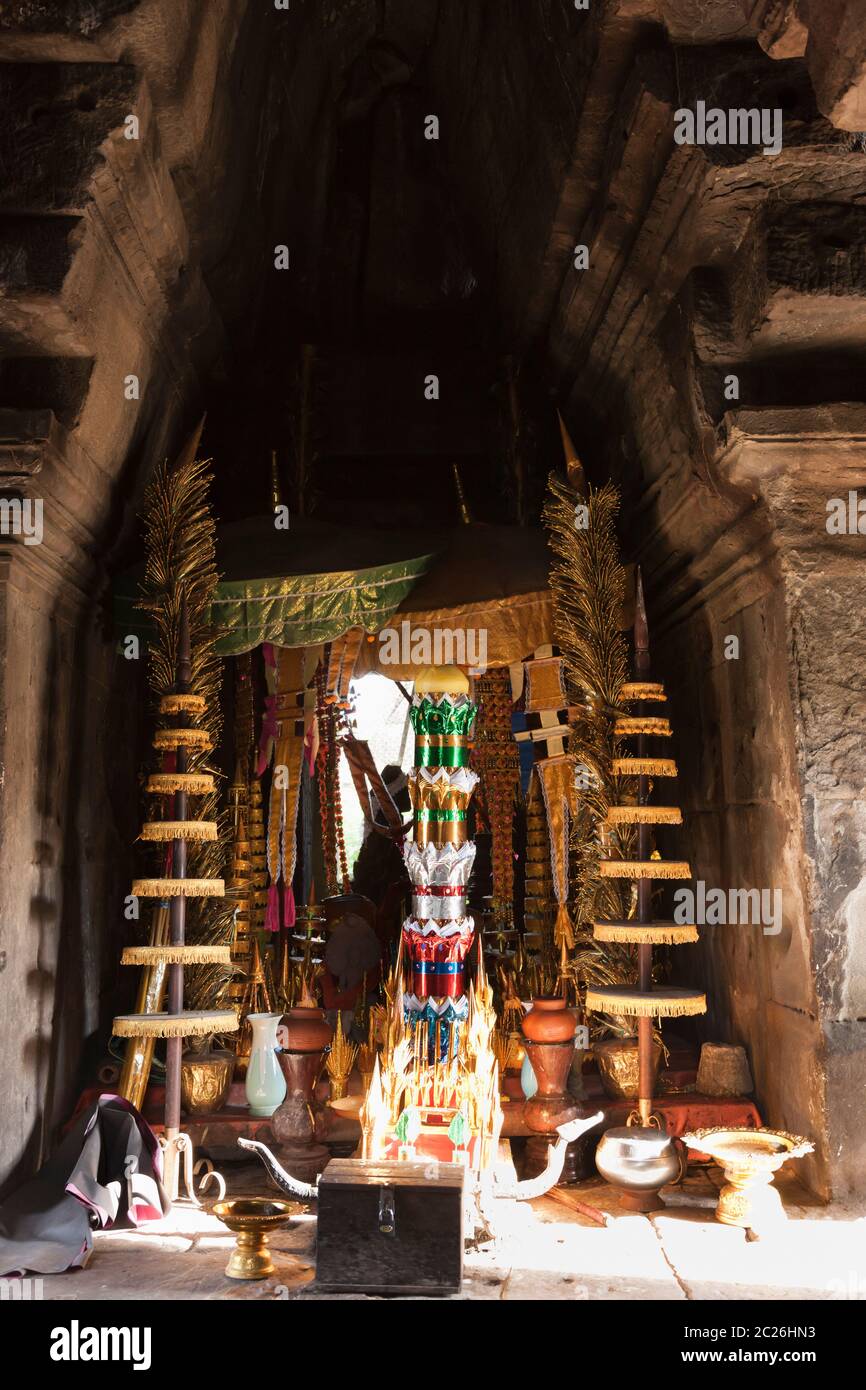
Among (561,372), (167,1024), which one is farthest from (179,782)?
(561,372)

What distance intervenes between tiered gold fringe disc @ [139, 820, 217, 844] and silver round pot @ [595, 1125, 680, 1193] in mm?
2016

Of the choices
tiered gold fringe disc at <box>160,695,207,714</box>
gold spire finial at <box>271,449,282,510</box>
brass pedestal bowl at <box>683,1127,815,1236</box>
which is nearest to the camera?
brass pedestal bowl at <box>683,1127,815,1236</box>

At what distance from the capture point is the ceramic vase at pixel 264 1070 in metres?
5.03

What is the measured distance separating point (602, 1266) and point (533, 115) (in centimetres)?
502

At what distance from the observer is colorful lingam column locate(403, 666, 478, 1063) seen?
506 centimetres

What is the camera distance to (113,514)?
5398 mm

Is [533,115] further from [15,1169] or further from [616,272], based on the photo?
[15,1169]

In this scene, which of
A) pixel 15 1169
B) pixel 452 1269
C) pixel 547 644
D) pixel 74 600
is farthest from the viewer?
pixel 547 644

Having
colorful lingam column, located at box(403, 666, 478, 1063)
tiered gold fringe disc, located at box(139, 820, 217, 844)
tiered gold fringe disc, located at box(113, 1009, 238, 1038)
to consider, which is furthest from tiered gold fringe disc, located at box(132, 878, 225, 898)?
colorful lingam column, located at box(403, 666, 478, 1063)

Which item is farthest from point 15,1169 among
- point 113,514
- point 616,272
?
point 616,272

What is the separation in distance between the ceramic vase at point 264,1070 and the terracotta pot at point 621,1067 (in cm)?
150

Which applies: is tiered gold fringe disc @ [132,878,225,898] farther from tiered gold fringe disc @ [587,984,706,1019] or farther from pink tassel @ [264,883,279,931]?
pink tassel @ [264,883,279,931]

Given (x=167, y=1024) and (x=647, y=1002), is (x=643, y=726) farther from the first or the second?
(x=167, y=1024)

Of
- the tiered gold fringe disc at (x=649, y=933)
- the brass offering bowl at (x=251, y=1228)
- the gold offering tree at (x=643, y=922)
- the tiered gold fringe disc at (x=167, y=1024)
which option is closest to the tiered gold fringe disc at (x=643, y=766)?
the gold offering tree at (x=643, y=922)
